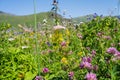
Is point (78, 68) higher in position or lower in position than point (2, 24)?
lower

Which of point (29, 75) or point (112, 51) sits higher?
point (112, 51)

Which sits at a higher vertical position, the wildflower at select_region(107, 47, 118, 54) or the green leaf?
the wildflower at select_region(107, 47, 118, 54)

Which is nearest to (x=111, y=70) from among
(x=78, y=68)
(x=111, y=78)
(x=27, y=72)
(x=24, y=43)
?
(x=111, y=78)

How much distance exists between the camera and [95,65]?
3.28 m

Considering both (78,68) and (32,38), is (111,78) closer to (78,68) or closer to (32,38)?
(78,68)

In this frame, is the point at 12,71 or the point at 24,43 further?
the point at 24,43

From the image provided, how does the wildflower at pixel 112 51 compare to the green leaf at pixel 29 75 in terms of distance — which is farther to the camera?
the green leaf at pixel 29 75

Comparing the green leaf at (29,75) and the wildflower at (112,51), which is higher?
the wildflower at (112,51)

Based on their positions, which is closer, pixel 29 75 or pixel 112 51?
pixel 112 51

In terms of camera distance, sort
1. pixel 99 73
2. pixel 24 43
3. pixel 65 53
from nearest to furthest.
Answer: pixel 99 73 < pixel 65 53 < pixel 24 43

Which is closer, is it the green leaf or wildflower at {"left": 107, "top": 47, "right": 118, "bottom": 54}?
wildflower at {"left": 107, "top": 47, "right": 118, "bottom": 54}

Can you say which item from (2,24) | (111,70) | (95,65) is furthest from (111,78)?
(2,24)

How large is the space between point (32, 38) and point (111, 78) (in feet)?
16.0

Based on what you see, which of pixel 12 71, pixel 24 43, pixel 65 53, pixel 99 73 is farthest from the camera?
pixel 24 43
